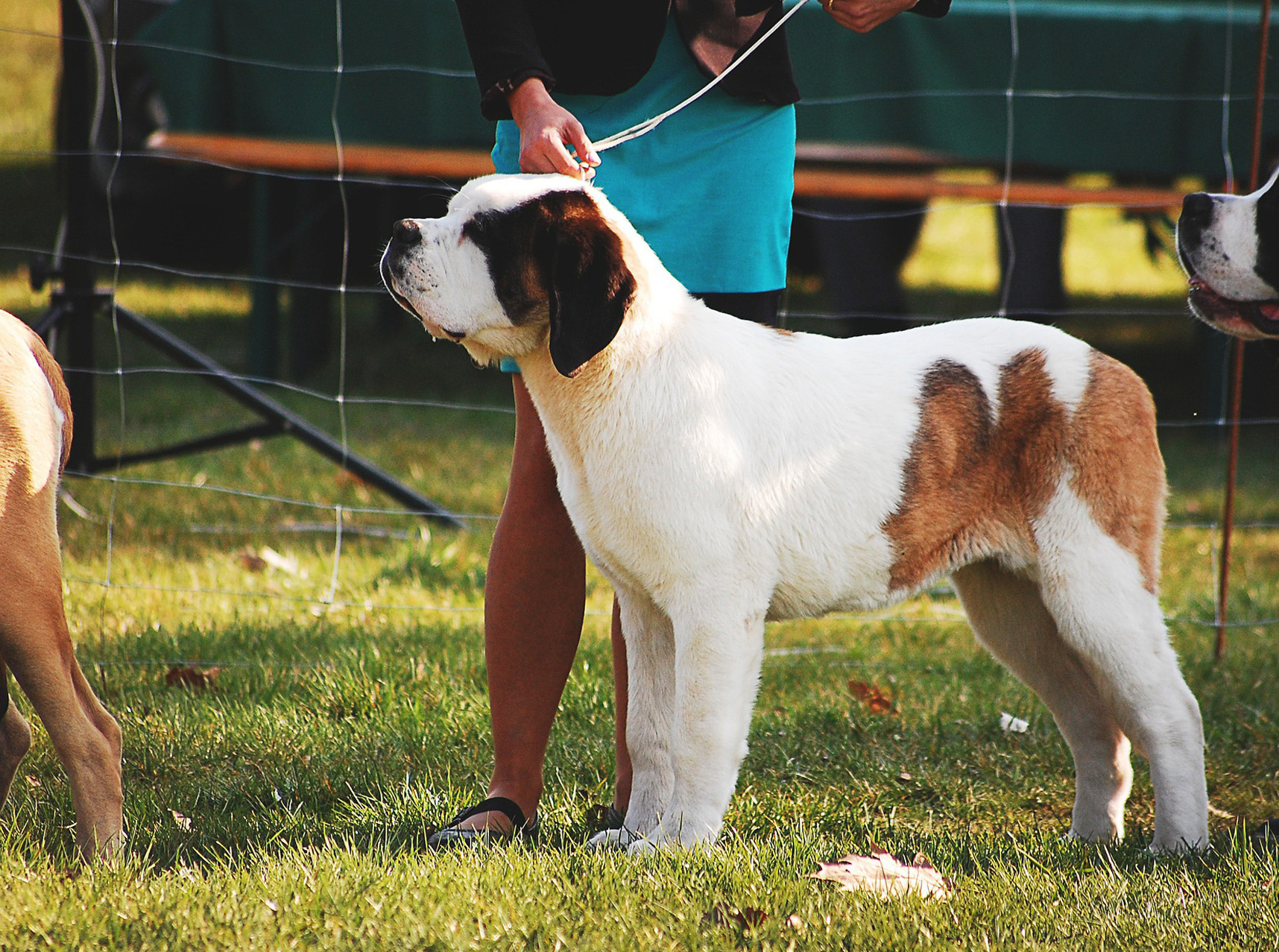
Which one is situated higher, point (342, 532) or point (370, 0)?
point (370, 0)

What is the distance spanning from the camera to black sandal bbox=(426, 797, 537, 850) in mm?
2879

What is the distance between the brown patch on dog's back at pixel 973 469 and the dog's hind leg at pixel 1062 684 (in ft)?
0.77

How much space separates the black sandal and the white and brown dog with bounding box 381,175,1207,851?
0.88 feet

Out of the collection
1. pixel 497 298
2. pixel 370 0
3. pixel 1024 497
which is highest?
pixel 370 0

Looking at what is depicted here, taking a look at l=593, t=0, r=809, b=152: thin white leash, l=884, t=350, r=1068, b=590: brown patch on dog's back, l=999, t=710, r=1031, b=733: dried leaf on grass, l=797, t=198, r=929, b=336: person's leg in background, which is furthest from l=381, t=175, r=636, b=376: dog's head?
l=797, t=198, r=929, b=336: person's leg in background

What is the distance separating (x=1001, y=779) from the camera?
11.8 ft

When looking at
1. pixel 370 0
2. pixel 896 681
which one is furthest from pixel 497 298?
pixel 370 0

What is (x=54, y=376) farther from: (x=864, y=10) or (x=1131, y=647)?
(x=1131, y=647)

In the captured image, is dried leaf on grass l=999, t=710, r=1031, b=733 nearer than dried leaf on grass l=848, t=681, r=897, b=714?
Yes

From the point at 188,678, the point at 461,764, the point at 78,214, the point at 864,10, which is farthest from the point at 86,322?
the point at 864,10

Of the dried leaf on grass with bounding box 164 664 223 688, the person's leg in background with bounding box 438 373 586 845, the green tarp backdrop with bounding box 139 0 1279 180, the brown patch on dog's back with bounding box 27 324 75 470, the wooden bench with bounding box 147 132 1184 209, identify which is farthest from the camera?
the wooden bench with bounding box 147 132 1184 209

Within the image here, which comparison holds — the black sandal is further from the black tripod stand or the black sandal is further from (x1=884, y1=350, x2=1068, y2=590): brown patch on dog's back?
the black tripod stand

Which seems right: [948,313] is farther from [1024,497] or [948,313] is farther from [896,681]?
[1024,497]

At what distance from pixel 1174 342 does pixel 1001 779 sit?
27.2ft
